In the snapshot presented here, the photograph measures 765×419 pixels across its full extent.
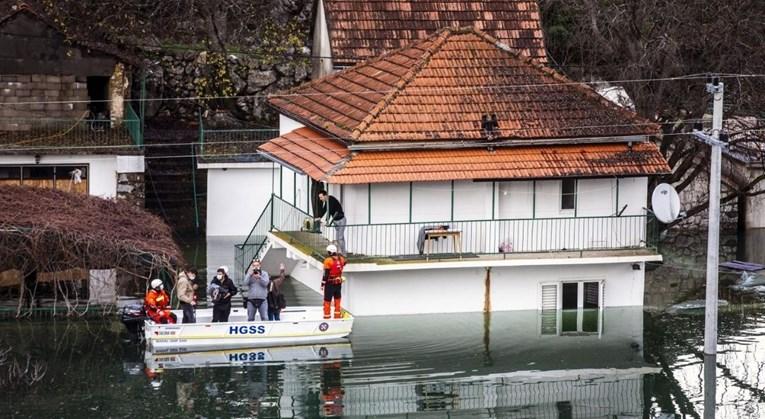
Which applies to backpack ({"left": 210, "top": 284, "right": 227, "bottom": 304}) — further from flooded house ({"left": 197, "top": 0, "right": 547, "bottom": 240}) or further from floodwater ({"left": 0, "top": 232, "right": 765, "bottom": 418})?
flooded house ({"left": 197, "top": 0, "right": 547, "bottom": 240})

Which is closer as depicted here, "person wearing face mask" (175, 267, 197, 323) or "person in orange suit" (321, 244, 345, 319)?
"person wearing face mask" (175, 267, 197, 323)

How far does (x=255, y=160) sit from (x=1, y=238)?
11306 millimetres

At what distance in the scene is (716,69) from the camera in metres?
47.5

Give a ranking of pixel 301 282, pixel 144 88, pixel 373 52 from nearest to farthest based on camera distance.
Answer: pixel 301 282 → pixel 373 52 → pixel 144 88

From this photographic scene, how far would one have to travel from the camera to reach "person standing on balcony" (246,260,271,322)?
36719 mm

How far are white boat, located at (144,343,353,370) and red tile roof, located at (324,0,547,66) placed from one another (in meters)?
11.4

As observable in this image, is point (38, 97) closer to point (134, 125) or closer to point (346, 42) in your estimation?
point (134, 125)

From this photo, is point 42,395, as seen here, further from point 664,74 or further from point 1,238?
point 664,74

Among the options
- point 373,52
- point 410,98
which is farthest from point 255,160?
point 410,98

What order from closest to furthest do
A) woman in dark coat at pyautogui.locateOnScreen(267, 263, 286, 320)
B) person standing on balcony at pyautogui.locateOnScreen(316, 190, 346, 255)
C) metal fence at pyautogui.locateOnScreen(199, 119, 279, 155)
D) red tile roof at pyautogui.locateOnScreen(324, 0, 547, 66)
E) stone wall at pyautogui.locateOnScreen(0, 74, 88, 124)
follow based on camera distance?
woman in dark coat at pyautogui.locateOnScreen(267, 263, 286, 320) < person standing on balcony at pyautogui.locateOnScreen(316, 190, 346, 255) < red tile roof at pyautogui.locateOnScreen(324, 0, 547, 66) < stone wall at pyautogui.locateOnScreen(0, 74, 88, 124) < metal fence at pyautogui.locateOnScreen(199, 119, 279, 155)

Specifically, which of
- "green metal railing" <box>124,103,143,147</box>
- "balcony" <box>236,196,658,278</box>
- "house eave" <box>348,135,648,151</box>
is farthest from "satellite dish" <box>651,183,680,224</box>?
"green metal railing" <box>124,103,143,147</box>

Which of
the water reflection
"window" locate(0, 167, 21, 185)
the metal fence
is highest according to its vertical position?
the metal fence

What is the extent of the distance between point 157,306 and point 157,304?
0.14ft

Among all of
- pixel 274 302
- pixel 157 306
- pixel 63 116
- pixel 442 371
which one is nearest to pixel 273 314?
pixel 274 302
